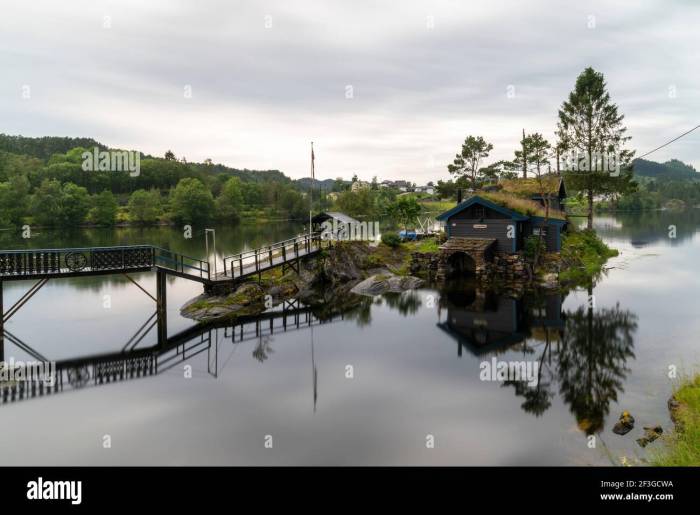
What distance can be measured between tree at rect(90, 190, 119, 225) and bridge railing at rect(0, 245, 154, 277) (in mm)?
87233

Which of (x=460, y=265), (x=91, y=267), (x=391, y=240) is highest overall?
(x=391, y=240)

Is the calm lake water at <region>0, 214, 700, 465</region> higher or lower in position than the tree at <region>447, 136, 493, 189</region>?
lower

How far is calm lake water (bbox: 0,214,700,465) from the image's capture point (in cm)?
1390

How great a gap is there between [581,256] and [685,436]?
122 feet

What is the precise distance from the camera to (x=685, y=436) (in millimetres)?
13406

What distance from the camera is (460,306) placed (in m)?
32.1

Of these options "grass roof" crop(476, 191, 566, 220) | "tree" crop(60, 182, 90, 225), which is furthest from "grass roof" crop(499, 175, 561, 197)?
"tree" crop(60, 182, 90, 225)

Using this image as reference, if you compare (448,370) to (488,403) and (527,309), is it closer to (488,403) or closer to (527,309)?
(488,403)

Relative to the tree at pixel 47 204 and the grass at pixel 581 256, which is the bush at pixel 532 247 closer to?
the grass at pixel 581 256

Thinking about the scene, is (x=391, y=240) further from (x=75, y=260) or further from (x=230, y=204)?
(x=230, y=204)

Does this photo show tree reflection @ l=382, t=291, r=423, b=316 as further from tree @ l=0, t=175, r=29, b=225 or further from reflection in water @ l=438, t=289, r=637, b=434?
tree @ l=0, t=175, r=29, b=225

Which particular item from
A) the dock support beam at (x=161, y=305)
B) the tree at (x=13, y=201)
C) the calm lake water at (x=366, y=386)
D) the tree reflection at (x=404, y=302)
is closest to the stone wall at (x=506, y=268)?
the calm lake water at (x=366, y=386)

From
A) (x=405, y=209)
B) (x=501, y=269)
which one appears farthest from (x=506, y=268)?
(x=405, y=209)

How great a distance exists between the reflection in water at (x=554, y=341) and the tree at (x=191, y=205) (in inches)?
3789
